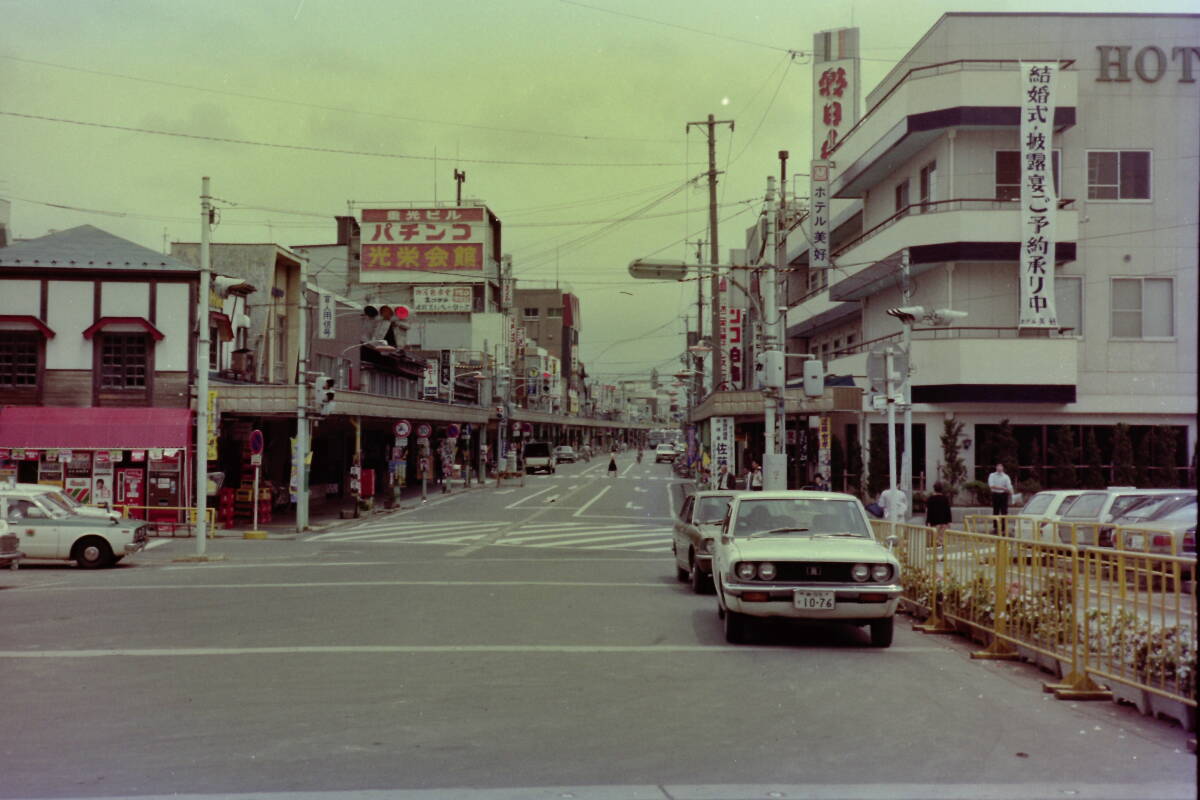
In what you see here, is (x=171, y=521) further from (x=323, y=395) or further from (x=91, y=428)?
(x=323, y=395)

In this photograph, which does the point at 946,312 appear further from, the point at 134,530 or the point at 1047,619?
the point at 134,530

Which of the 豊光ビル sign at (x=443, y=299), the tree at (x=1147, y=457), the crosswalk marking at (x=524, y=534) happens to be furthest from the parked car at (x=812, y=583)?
the 豊光ビル sign at (x=443, y=299)

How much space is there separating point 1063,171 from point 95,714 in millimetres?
33479

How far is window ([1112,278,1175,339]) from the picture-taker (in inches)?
1331

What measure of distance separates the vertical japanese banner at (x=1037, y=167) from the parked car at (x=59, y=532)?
25.8 metres

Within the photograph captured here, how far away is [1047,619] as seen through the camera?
9805mm

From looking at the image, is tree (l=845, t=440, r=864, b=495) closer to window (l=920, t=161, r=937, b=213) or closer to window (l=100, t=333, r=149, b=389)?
window (l=920, t=161, r=937, b=213)

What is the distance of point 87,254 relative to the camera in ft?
108

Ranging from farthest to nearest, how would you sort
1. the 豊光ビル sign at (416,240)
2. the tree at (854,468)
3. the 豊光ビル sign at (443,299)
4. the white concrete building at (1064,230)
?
1. the 豊光ビル sign at (443,299)
2. the 豊光ビル sign at (416,240)
3. the tree at (854,468)
4. the white concrete building at (1064,230)

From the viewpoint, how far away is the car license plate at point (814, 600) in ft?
36.4

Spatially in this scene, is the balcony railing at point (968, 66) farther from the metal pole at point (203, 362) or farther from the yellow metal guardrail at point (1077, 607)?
the yellow metal guardrail at point (1077, 607)

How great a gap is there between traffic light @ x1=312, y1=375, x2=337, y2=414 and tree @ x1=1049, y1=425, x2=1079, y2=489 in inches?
899

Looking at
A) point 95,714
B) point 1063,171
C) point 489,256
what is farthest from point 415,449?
point 95,714

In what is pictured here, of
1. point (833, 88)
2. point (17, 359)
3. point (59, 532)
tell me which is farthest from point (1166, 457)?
point (17, 359)
